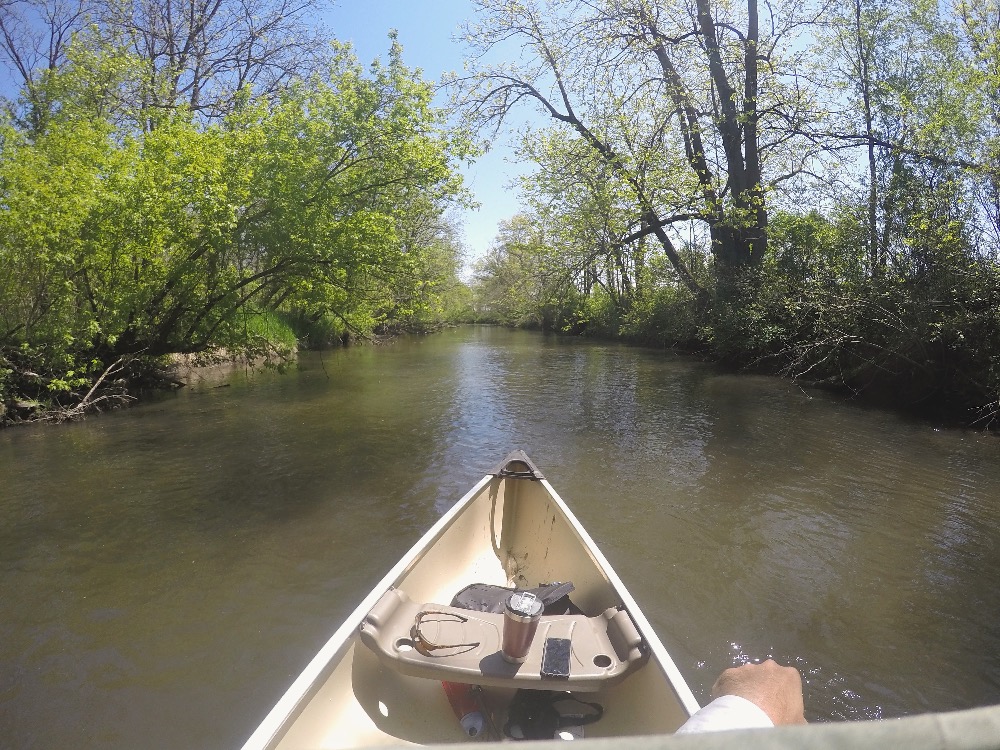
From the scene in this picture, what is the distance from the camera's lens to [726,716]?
5.00 feet

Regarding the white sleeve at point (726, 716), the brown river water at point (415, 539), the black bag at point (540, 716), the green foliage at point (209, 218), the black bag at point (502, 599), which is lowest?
the brown river water at point (415, 539)

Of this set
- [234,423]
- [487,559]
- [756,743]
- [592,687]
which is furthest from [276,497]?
[756,743]

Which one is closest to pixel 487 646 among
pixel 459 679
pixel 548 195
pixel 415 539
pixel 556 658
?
pixel 459 679

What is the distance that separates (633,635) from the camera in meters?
2.85

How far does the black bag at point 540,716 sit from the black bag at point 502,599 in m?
0.59

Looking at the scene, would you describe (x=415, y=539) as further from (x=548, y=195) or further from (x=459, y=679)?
(x=548, y=195)

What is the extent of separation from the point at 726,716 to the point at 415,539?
4821 mm

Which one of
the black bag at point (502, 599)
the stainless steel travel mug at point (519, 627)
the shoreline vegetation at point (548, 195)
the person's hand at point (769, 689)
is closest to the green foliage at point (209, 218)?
the shoreline vegetation at point (548, 195)

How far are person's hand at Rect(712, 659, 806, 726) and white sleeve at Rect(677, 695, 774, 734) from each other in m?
0.19

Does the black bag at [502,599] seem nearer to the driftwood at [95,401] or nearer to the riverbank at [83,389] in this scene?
the riverbank at [83,389]

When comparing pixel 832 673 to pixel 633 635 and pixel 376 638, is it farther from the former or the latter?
pixel 376 638

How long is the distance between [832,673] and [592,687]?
223cm

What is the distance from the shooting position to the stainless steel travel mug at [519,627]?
2752 mm

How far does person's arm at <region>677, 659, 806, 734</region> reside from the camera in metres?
1.56
